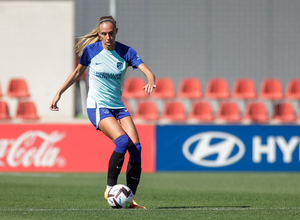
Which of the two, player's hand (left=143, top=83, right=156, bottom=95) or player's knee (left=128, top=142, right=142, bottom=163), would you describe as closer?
player's hand (left=143, top=83, right=156, bottom=95)

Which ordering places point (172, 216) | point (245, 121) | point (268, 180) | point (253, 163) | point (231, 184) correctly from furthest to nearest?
point (245, 121)
point (253, 163)
point (268, 180)
point (231, 184)
point (172, 216)

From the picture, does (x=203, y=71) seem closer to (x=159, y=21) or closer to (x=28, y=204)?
(x=159, y=21)

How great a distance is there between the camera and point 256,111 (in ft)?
45.3

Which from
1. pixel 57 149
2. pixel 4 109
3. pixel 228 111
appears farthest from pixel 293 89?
pixel 4 109

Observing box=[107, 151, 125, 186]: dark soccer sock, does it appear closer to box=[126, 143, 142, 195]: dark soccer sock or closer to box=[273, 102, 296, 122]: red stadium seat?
box=[126, 143, 142, 195]: dark soccer sock

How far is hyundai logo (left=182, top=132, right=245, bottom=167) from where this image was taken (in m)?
11.5

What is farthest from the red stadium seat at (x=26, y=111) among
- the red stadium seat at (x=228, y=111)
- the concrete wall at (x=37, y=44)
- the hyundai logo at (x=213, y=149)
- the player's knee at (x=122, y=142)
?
the player's knee at (x=122, y=142)

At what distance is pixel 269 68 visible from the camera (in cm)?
→ 1416

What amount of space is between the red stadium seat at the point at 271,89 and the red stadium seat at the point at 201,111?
1.61 m

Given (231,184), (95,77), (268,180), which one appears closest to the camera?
(95,77)

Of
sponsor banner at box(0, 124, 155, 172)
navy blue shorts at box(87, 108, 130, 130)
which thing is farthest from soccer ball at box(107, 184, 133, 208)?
sponsor banner at box(0, 124, 155, 172)

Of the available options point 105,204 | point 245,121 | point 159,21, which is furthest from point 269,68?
point 105,204

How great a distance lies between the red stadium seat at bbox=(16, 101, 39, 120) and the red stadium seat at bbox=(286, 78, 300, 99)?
6687mm

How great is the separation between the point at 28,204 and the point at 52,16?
361 inches
